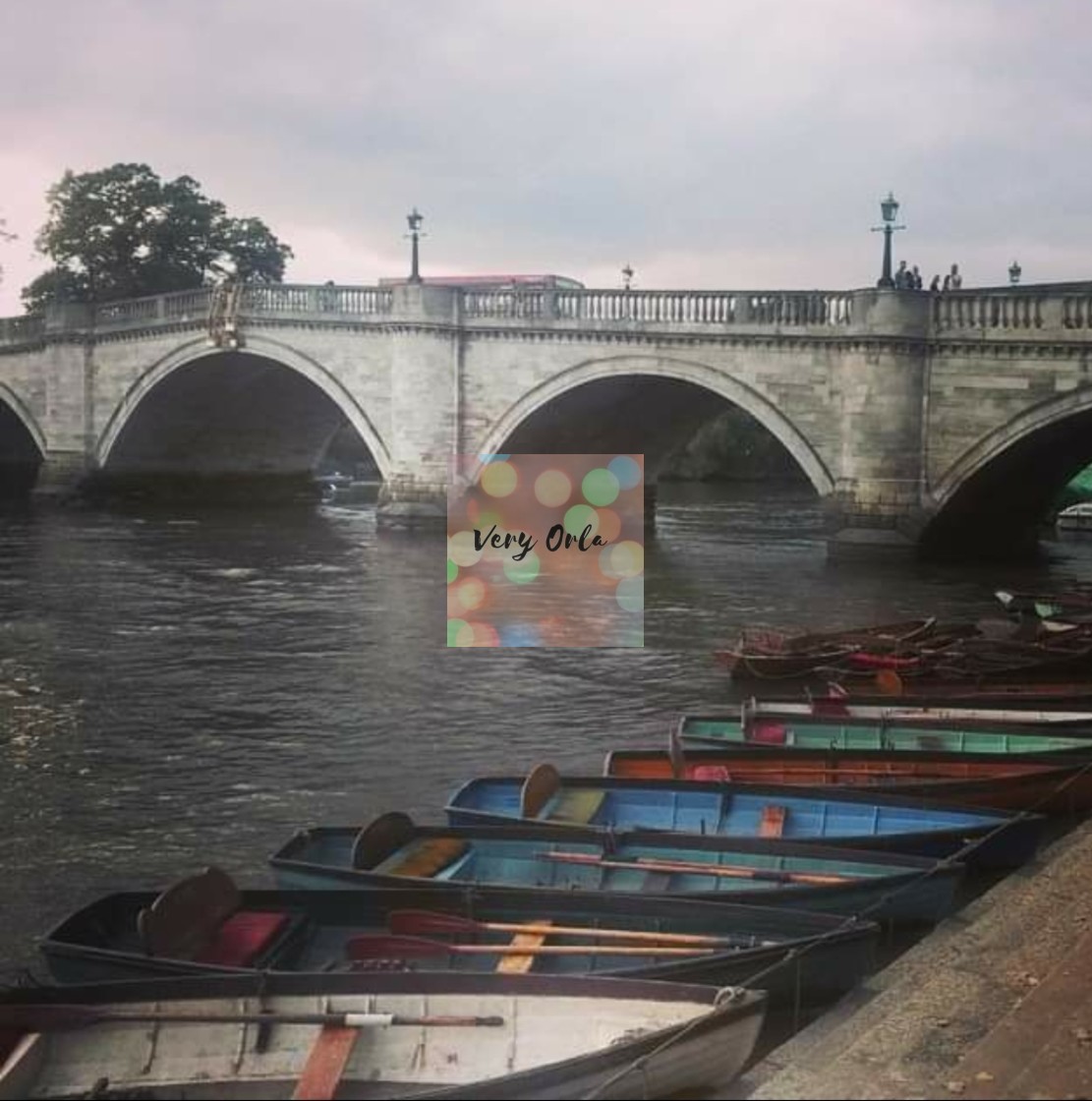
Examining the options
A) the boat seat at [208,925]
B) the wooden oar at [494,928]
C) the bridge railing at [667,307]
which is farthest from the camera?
the bridge railing at [667,307]

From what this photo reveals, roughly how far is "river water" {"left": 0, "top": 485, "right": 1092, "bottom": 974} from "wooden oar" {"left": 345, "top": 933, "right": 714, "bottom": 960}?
2477 millimetres

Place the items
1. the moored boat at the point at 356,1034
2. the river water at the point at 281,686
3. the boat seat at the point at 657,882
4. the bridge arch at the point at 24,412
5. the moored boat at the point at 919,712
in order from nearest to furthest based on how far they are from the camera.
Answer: the moored boat at the point at 356,1034 < the boat seat at the point at 657,882 < the river water at the point at 281,686 < the moored boat at the point at 919,712 < the bridge arch at the point at 24,412

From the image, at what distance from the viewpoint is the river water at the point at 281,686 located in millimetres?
10586

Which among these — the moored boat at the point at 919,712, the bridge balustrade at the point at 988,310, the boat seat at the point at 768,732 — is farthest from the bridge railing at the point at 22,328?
the boat seat at the point at 768,732

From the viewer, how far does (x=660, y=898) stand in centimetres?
703

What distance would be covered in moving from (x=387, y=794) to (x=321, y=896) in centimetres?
425

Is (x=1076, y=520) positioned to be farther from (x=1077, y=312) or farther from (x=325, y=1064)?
(x=325, y=1064)

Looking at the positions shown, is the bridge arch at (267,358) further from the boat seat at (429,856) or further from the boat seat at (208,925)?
the boat seat at (208,925)

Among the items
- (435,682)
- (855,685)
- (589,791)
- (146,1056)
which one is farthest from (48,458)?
(146,1056)

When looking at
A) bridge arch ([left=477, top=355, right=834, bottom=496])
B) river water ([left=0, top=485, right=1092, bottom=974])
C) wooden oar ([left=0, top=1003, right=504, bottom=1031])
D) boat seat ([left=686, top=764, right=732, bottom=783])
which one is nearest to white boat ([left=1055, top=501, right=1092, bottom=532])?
river water ([left=0, top=485, right=1092, bottom=974])

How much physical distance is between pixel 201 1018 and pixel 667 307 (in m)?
24.9

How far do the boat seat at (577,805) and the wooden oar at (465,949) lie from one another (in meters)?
2.13

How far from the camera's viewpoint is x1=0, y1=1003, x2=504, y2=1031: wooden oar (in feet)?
19.0

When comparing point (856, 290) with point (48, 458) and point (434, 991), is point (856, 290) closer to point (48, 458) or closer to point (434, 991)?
point (434, 991)
